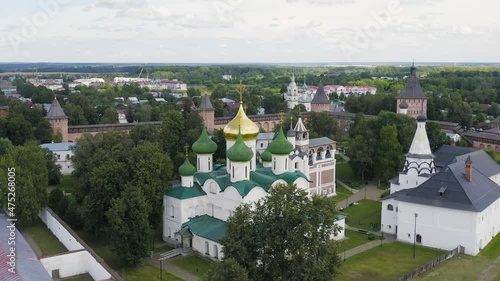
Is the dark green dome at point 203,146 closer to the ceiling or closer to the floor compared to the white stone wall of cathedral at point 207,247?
closer to the ceiling

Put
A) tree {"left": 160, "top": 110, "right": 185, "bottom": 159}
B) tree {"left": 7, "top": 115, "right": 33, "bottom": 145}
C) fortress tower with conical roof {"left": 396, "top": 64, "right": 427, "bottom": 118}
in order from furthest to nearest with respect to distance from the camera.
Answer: fortress tower with conical roof {"left": 396, "top": 64, "right": 427, "bottom": 118} → tree {"left": 7, "top": 115, "right": 33, "bottom": 145} → tree {"left": 160, "top": 110, "right": 185, "bottom": 159}

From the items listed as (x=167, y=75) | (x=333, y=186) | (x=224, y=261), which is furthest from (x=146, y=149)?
(x=167, y=75)

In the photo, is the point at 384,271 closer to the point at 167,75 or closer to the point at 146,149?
the point at 146,149

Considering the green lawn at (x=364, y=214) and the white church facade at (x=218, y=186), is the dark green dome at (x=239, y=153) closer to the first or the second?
the white church facade at (x=218, y=186)

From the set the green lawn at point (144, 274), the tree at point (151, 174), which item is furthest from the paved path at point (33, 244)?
the tree at point (151, 174)

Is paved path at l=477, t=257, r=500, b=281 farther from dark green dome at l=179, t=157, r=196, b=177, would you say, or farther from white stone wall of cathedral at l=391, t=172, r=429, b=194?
dark green dome at l=179, t=157, r=196, b=177

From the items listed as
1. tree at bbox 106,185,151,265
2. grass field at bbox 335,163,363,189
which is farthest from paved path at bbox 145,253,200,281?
grass field at bbox 335,163,363,189
